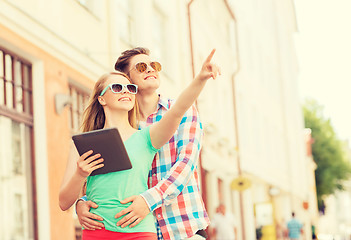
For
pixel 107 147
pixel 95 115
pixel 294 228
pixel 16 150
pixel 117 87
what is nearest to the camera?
pixel 107 147

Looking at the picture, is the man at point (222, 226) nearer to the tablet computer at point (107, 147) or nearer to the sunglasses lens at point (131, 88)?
the sunglasses lens at point (131, 88)

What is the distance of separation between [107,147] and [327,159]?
54736 mm

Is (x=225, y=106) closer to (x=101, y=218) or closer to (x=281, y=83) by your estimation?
(x=281, y=83)

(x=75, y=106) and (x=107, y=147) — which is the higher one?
(x=75, y=106)

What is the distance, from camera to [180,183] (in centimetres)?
340

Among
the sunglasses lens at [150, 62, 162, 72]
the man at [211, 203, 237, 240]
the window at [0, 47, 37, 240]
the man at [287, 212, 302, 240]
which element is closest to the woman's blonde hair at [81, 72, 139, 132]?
the sunglasses lens at [150, 62, 162, 72]

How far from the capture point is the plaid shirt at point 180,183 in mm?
3404

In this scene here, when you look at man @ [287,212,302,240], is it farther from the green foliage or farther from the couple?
the green foliage

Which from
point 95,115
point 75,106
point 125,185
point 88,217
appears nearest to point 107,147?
point 125,185

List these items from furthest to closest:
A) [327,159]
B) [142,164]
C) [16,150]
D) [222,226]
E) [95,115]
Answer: [327,159]
[222,226]
[16,150]
[95,115]
[142,164]

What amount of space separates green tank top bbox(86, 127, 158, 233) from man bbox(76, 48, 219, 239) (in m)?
0.04

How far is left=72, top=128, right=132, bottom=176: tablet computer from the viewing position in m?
3.18

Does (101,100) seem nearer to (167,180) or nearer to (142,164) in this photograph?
(142,164)

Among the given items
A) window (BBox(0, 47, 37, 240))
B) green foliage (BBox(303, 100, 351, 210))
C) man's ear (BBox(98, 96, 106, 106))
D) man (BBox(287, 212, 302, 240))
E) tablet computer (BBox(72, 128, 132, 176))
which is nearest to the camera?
tablet computer (BBox(72, 128, 132, 176))
